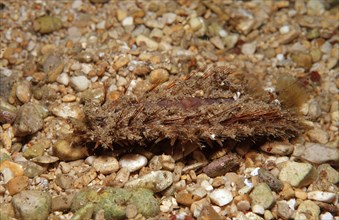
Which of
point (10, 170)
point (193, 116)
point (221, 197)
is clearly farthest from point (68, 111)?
point (221, 197)

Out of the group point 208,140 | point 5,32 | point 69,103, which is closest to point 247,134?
point 208,140

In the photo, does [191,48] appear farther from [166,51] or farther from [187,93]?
[187,93]

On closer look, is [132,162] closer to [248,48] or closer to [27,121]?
[27,121]

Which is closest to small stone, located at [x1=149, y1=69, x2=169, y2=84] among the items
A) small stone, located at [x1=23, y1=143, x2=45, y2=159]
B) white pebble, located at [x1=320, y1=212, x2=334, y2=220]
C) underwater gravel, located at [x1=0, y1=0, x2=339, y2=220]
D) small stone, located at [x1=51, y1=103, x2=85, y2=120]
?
underwater gravel, located at [x1=0, y1=0, x2=339, y2=220]

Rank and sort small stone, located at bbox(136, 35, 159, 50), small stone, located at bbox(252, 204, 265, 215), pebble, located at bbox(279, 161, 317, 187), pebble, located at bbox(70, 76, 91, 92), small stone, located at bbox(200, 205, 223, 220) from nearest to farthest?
small stone, located at bbox(200, 205, 223, 220), small stone, located at bbox(252, 204, 265, 215), pebble, located at bbox(279, 161, 317, 187), pebble, located at bbox(70, 76, 91, 92), small stone, located at bbox(136, 35, 159, 50)

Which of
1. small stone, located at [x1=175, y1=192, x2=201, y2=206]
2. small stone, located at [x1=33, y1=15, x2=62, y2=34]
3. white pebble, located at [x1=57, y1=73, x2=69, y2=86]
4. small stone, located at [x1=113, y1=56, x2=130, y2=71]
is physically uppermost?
small stone, located at [x1=33, y1=15, x2=62, y2=34]

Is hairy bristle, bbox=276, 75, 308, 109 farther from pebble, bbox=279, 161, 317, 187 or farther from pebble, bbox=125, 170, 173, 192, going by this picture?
pebble, bbox=125, 170, 173, 192

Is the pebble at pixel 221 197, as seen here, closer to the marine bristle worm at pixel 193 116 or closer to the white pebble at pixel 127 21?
the marine bristle worm at pixel 193 116

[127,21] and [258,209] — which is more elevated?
[127,21]
